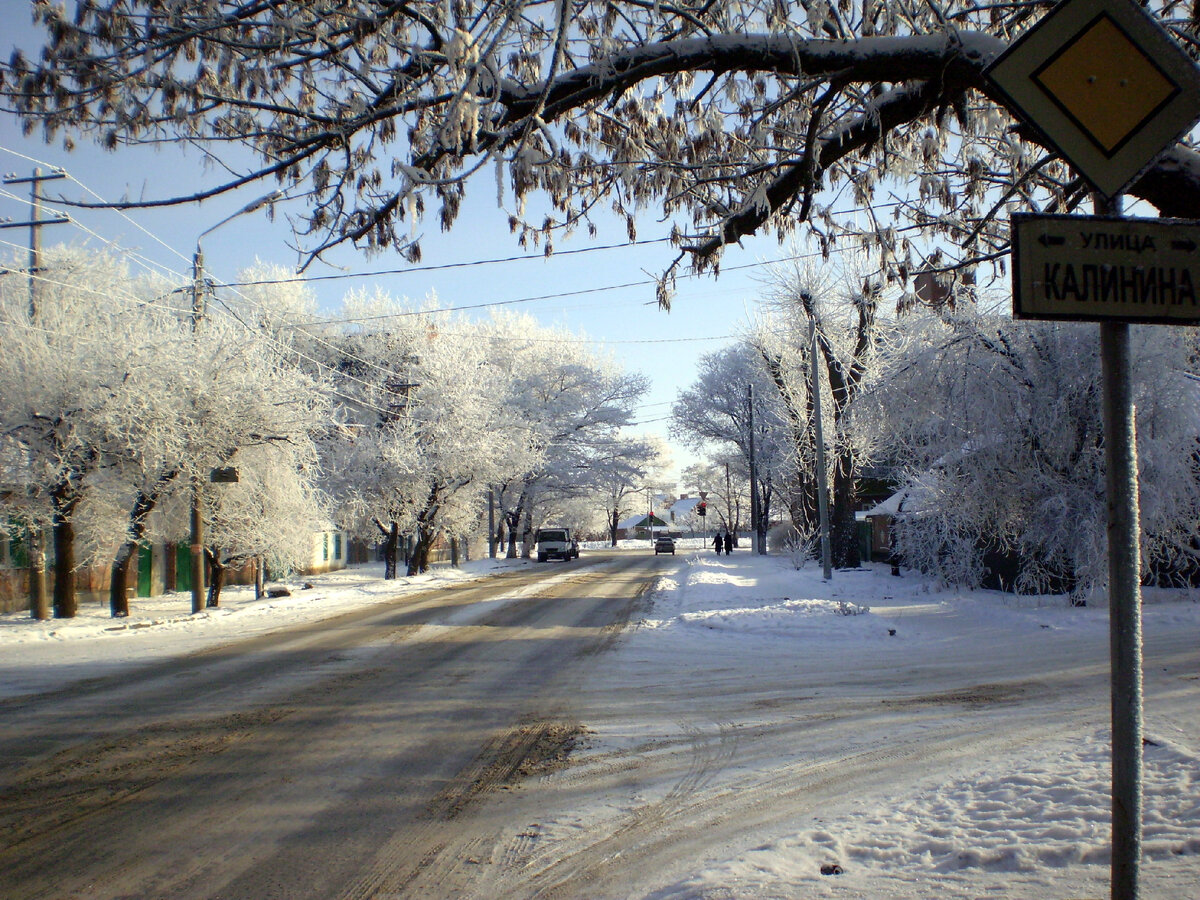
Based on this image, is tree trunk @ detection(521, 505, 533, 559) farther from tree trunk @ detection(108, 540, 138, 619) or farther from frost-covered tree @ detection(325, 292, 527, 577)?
tree trunk @ detection(108, 540, 138, 619)

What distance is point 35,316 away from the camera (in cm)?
1773

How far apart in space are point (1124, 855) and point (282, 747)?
6.02m

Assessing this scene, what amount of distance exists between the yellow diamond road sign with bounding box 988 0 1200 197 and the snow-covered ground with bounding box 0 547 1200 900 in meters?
3.21

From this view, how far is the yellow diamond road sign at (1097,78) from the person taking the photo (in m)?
2.70

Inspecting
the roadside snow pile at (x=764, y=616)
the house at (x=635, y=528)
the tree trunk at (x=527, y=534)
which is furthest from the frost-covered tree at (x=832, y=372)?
the house at (x=635, y=528)

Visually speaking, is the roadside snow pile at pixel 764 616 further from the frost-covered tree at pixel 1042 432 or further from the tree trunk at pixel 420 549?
the tree trunk at pixel 420 549

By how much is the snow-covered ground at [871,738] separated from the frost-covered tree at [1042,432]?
1.26 m

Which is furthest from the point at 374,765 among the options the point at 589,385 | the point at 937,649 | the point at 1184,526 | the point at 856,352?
the point at 589,385

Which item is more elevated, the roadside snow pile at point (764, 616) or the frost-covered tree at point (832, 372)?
the frost-covered tree at point (832, 372)

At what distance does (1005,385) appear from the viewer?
15.1m

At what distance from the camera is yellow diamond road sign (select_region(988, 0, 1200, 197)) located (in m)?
2.70

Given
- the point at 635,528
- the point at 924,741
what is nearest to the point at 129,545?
the point at 924,741

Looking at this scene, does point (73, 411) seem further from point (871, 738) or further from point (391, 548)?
point (871, 738)

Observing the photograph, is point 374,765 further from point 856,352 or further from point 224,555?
point 856,352
